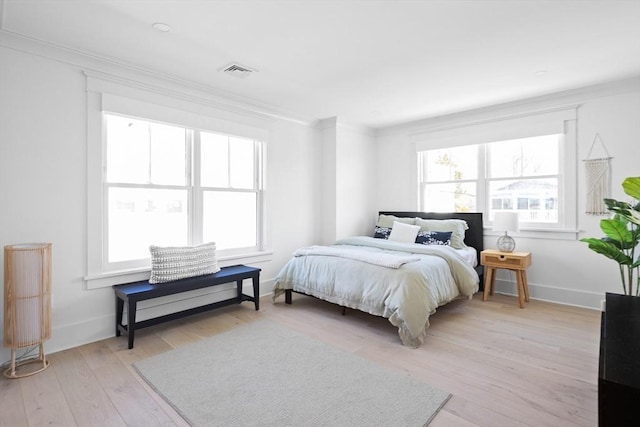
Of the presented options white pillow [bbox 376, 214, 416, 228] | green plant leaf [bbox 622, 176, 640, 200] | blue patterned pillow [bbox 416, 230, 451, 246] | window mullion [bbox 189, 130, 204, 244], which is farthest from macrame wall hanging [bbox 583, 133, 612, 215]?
window mullion [bbox 189, 130, 204, 244]

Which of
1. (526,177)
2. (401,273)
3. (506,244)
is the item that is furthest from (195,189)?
(526,177)

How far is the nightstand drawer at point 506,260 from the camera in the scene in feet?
12.5

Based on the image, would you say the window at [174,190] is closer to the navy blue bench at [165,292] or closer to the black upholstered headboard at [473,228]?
the navy blue bench at [165,292]

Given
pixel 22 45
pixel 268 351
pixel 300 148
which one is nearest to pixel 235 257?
pixel 268 351

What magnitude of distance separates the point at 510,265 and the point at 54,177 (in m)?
4.77

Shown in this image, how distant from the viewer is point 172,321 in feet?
11.2

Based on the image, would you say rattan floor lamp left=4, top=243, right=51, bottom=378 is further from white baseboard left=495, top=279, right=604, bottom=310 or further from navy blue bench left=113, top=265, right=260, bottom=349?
white baseboard left=495, top=279, right=604, bottom=310

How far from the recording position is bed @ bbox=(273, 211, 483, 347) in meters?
2.87

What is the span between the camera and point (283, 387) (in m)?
2.18

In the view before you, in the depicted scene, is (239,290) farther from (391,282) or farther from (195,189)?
(391,282)

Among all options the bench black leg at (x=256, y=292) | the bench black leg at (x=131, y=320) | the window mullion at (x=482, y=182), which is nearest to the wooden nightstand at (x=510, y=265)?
the window mullion at (x=482, y=182)

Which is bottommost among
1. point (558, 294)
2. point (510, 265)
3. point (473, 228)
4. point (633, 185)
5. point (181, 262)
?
point (558, 294)

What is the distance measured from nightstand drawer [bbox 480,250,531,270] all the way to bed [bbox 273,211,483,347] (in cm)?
19

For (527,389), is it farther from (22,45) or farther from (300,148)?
(22,45)
